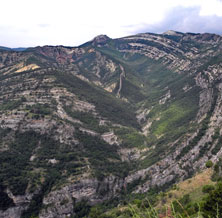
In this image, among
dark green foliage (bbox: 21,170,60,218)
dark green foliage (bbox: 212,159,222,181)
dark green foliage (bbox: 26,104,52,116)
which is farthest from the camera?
dark green foliage (bbox: 26,104,52,116)

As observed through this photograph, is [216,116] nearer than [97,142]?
Yes

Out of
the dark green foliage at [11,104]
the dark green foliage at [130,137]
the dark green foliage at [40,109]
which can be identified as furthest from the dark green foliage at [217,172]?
the dark green foliage at [11,104]

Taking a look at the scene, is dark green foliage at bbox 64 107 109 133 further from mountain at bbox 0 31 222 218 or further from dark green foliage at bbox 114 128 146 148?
dark green foliage at bbox 114 128 146 148

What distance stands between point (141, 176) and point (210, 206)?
81030 millimetres

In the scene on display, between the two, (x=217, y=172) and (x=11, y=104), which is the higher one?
(x=11, y=104)

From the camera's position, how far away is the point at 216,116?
462 ft

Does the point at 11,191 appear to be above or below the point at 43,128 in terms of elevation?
below

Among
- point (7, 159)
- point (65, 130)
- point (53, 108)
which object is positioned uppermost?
point (53, 108)

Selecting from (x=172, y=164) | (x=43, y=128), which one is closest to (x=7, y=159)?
(x=43, y=128)

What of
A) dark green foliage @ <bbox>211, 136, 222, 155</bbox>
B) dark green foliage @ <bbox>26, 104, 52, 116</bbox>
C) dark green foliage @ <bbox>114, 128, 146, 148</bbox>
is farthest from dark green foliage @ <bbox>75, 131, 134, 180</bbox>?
dark green foliage @ <bbox>211, 136, 222, 155</bbox>

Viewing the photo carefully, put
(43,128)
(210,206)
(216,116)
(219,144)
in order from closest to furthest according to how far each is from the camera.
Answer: (210,206), (219,144), (216,116), (43,128)

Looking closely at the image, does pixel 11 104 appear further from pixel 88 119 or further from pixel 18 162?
pixel 18 162

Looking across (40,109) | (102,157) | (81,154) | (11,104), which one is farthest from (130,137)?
(11,104)

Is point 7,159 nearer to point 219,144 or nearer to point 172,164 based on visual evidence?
point 172,164
